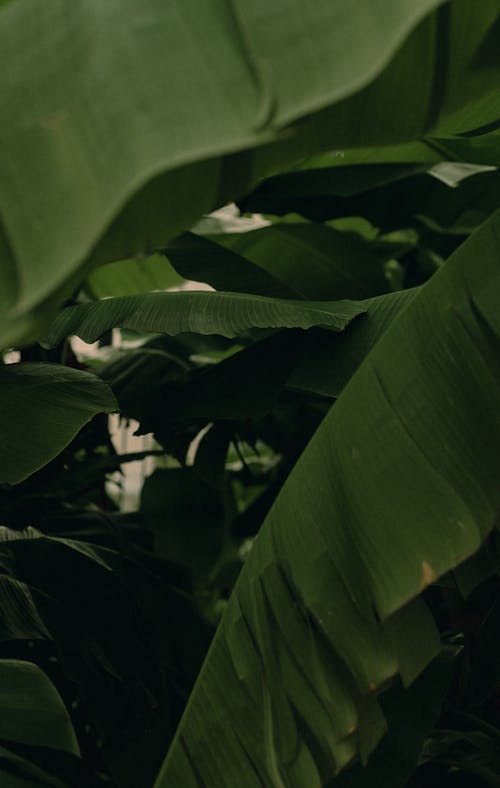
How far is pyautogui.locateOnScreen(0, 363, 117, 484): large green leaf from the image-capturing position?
2.56 feet

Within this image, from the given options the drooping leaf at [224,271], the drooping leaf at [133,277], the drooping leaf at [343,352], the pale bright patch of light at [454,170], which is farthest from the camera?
the drooping leaf at [133,277]

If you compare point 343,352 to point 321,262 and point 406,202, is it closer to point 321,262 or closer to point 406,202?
point 321,262

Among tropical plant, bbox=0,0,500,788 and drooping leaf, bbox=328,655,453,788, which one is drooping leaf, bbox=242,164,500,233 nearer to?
tropical plant, bbox=0,0,500,788

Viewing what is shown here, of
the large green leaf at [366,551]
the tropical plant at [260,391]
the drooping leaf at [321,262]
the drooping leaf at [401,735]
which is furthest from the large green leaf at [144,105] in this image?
the drooping leaf at [321,262]

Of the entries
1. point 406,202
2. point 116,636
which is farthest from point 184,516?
point 406,202

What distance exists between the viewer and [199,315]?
0.84 metres

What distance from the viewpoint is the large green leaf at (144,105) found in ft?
1.09

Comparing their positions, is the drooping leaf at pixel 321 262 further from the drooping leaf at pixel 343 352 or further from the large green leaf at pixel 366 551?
the large green leaf at pixel 366 551

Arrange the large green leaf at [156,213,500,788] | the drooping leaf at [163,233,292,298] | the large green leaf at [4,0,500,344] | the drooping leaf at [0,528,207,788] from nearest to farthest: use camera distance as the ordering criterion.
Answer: the large green leaf at [4,0,500,344], the large green leaf at [156,213,500,788], the drooping leaf at [0,528,207,788], the drooping leaf at [163,233,292,298]

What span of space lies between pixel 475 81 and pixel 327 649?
0.33 meters

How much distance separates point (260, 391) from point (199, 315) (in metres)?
0.14

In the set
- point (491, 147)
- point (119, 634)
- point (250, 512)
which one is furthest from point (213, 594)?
point (491, 147)

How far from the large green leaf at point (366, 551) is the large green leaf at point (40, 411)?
0.25m

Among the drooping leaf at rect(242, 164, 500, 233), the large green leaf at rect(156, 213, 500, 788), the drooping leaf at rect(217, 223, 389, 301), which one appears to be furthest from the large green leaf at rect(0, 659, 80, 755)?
the drooping leaf at rect(242, 164, 500, 233)
